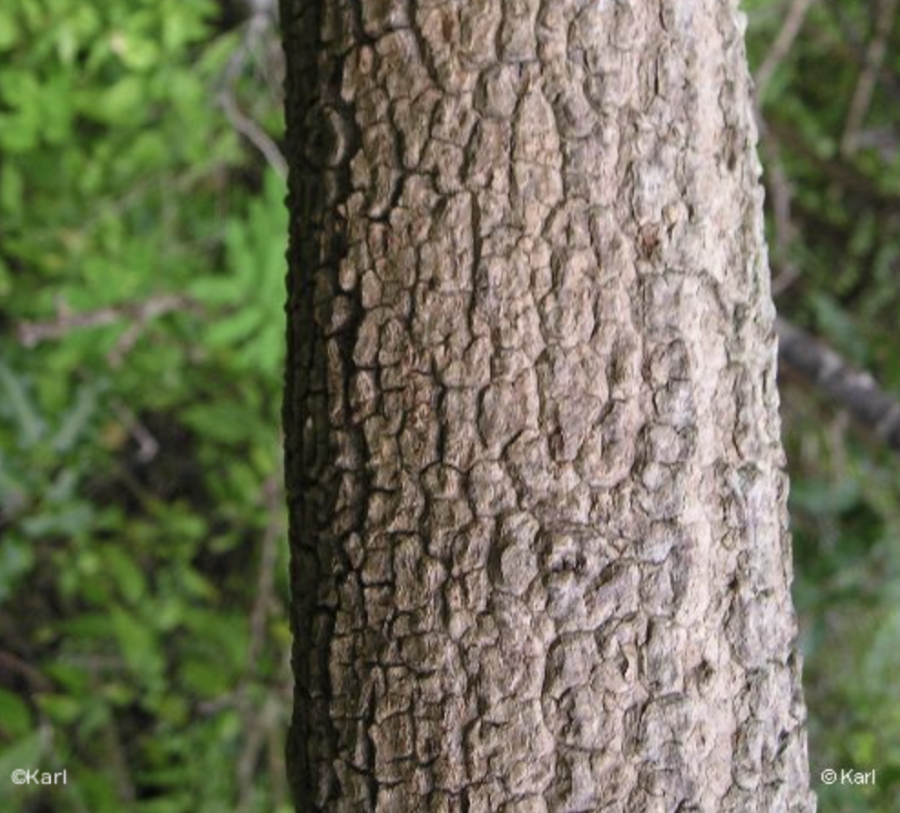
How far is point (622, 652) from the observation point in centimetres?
72

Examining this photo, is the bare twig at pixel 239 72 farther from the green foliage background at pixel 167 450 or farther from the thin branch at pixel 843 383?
the thin branch at pixel 843 383

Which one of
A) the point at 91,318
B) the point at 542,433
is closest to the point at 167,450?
the point at 91,318

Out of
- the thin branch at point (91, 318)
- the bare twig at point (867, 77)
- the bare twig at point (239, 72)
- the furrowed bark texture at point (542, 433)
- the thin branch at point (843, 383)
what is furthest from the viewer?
the bare twig at point (867, 77)

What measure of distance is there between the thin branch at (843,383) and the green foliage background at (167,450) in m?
0.09

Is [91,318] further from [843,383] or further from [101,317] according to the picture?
[843,383]

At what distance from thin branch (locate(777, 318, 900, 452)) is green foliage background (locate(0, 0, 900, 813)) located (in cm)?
9

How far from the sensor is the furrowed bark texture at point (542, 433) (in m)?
0.72

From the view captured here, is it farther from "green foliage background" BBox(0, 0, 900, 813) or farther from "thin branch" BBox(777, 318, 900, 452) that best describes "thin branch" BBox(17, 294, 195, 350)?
"thin branch" BBox(777, 318, 900, 452)

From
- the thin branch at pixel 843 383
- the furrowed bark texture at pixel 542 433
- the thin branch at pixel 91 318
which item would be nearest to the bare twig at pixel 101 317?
the thin branch at pixel 91 318

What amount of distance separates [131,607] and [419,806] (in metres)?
1.39

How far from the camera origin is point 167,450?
2361mm

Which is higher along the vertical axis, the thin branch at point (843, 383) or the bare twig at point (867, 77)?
the bare twig at point (867, 77)

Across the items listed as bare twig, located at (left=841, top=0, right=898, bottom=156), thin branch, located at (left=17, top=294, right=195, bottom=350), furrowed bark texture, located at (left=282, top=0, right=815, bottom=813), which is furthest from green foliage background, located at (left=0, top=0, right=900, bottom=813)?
furrowed bark texture, located at (left=282, top=0, right=815, bottom=813)

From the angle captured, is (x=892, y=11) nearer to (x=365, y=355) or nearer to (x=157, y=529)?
(x=157, y=529)
